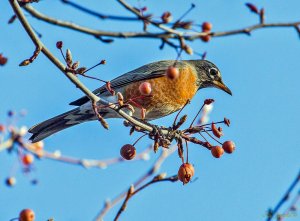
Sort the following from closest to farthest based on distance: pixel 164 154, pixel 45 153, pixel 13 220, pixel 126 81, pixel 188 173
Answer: pixel 13 220 < pixel 188 173 < pixel 45 153 < pixel 164 154 < pixel 126 81

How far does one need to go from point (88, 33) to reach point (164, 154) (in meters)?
2.74

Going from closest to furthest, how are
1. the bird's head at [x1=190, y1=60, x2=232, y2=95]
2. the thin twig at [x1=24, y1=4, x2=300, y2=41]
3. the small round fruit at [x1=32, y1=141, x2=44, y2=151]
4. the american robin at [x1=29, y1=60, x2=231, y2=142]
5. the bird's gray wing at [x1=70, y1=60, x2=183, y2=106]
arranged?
1. the thin twig at [x1=24, y1=4, x2=300, y2=41]
2. the small round fruit at [x1=32, y1=141, x2=44, y2=151]
3. the american robin at [x1=29, y1=60, x2=231, y2=142]
4. the bird's gray wing at [x1=70, y1=60, x2=183, y2=106]
5. the bird's head at [x1=190, y1=60, x2=232, y2=95]

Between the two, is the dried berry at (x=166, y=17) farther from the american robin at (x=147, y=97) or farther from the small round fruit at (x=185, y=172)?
the american robin at (x=147, y=97)

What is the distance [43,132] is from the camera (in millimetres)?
4469

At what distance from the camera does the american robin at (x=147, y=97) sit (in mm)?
4781

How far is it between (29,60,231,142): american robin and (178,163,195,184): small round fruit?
1.18 metres

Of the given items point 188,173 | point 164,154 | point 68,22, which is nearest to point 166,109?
point 164,154

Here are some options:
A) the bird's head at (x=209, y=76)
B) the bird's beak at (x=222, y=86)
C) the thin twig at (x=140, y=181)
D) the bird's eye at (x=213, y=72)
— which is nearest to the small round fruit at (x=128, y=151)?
the thin twig at (x=140, y=181)

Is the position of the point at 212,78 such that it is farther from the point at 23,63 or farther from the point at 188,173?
the point at 23,63

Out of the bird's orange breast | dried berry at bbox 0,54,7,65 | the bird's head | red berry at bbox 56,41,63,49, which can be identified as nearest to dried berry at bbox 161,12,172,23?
red berry at bbox 56,41,63,49

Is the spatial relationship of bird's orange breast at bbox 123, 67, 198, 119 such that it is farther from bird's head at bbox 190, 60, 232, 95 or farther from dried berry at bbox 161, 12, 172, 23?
dried berry at bbox 161, 12, 172, 23

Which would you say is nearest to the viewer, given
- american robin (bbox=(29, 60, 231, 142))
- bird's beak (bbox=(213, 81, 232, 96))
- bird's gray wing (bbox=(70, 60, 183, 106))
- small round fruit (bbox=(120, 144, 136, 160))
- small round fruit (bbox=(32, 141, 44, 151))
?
small round fruit (bbox=(120, 144, 136, 160))

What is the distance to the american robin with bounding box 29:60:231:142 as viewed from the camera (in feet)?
15.7

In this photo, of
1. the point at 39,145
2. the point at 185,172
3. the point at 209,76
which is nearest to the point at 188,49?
the point at 185,172
